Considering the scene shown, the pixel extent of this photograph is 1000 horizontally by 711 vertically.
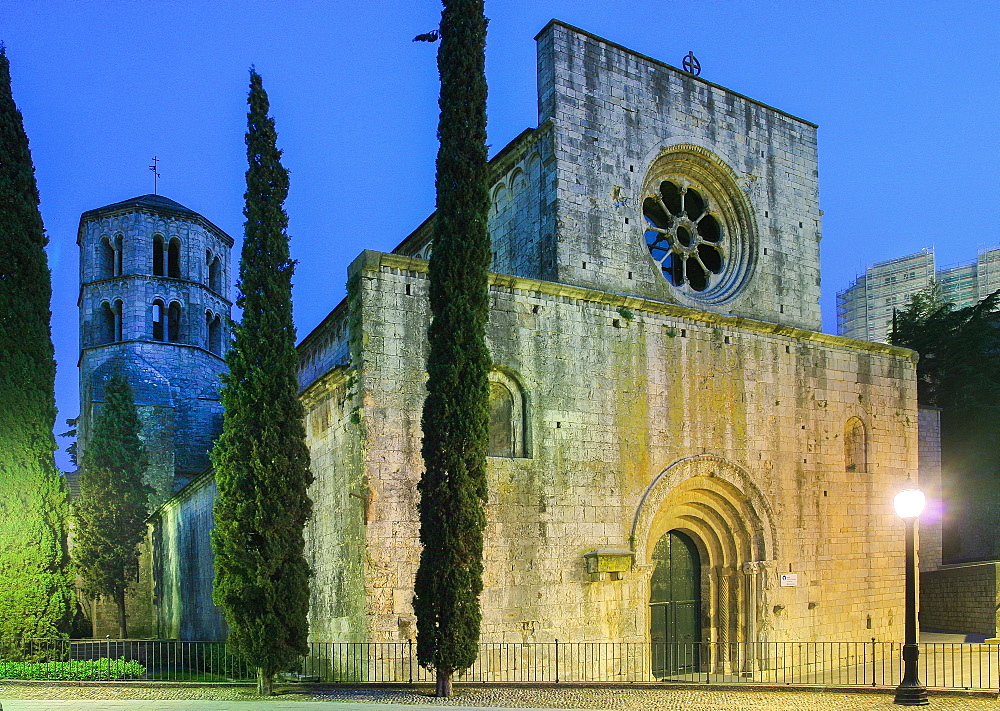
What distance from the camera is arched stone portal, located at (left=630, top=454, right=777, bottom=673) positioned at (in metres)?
14.8

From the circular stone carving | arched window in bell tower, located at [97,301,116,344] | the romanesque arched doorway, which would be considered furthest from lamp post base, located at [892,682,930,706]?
arched window in bell tower, located at [97,301,116,344]

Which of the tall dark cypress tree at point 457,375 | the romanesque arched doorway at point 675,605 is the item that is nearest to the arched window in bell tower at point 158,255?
the tall dark cypress tree at point 457,375

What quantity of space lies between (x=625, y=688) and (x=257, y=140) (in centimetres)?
908

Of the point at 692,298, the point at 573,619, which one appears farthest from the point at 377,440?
the point at 692,298

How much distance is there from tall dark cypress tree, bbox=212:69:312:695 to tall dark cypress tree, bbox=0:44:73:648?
12.1 feet

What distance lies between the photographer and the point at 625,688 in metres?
11.6

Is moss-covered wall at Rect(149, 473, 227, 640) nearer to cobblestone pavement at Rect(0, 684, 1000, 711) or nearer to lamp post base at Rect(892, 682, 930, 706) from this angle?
cobblestone pavement at Rect(0, 684, 1000, 711)

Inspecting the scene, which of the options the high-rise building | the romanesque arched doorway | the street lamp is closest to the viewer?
the street lamp

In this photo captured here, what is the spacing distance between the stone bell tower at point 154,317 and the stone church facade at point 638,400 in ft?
64.7

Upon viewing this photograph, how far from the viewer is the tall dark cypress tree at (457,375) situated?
34.8ft

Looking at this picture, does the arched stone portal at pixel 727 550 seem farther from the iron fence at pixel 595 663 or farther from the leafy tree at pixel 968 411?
the leafy tree at pixel 968 411

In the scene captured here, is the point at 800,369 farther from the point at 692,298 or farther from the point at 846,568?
the point at 846,568

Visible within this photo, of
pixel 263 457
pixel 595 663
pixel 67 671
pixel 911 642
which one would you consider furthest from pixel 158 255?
pixel 911 642

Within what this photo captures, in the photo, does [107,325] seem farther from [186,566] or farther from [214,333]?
[186,566]
